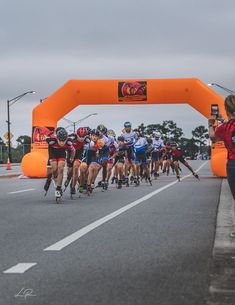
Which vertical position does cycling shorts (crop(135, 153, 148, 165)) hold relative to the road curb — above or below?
above

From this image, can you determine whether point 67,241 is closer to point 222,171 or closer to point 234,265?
point 234,265

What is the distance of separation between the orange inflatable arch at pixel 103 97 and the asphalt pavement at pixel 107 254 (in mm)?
14138

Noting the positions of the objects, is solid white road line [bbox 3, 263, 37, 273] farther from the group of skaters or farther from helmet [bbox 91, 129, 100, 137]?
helmet [bbox 91, 129, 100, 137]

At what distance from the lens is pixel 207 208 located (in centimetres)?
1212

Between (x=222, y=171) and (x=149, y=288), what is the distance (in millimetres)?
19698

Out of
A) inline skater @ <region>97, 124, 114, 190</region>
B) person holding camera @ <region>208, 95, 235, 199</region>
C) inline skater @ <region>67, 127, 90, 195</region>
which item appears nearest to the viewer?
person holding camera @ <region>208, 95, 235, 199</region>

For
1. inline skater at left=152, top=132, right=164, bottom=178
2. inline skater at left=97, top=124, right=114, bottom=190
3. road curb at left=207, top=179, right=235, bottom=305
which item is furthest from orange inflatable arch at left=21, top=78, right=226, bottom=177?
road curb at left=207, top=179, right=235, bottom=305

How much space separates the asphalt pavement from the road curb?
0.29 ft

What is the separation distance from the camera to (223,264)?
19.9ft

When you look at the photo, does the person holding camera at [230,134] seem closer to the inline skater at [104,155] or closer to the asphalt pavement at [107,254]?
the asphalt pavement at [107,254]

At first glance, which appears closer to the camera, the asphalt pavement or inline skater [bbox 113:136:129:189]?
the asphalt pavement

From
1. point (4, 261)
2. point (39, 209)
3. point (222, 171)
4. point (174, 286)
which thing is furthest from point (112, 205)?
point (222, 171)

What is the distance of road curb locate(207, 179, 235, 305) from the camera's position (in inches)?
188

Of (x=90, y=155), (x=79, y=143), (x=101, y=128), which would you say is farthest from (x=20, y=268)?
(x=101, y=128)
